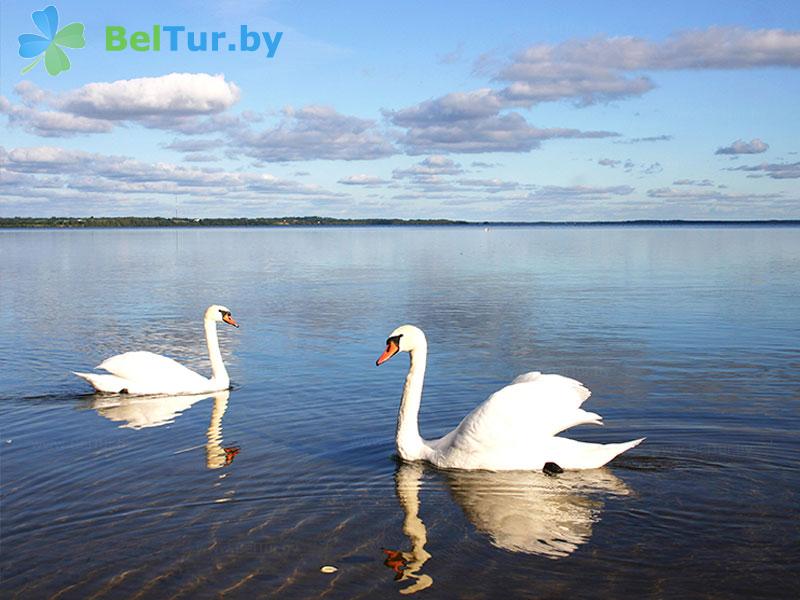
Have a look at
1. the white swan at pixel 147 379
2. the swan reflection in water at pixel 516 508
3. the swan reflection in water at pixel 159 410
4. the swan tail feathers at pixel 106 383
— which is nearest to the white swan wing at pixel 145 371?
the white swan at pixel 147 379

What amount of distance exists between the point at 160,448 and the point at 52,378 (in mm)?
5398

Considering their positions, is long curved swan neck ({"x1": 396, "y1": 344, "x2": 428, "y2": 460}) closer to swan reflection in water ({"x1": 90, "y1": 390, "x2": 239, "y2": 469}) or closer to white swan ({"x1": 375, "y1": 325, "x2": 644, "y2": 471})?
white swan ({"x1": 375, "y1": 325, "x2": 644, "y2": 471})

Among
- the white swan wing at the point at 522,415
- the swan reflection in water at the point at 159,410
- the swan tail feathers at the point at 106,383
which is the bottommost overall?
the swan reflection in water at the point at 159,410

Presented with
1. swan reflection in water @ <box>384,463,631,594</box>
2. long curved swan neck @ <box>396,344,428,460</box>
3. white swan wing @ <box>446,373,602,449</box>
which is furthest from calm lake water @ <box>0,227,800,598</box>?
white swan wing @ <box>446,373,602,449</box>

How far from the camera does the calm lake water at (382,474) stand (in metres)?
6.89

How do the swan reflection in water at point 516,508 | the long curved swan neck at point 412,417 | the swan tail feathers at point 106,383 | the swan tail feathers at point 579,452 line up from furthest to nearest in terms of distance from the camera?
the swan tail feathers at point 106,383 → the long curved swan neck at point 412,417 → the swan tail feathers at point 579,452 → the swan reflection in water at point 516,508

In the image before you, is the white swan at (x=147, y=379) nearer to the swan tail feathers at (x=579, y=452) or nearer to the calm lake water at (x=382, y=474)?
the calm lake water at (x=382, y=474)

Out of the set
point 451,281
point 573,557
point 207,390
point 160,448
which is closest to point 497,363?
point 207,390

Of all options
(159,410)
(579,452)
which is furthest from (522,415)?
(159,410)

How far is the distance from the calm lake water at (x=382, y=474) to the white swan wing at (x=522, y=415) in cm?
45

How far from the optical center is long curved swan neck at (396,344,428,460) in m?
9.71

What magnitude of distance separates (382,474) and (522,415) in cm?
160

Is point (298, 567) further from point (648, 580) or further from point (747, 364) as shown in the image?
point (747, 364)

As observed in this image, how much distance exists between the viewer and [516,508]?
8281 mm
